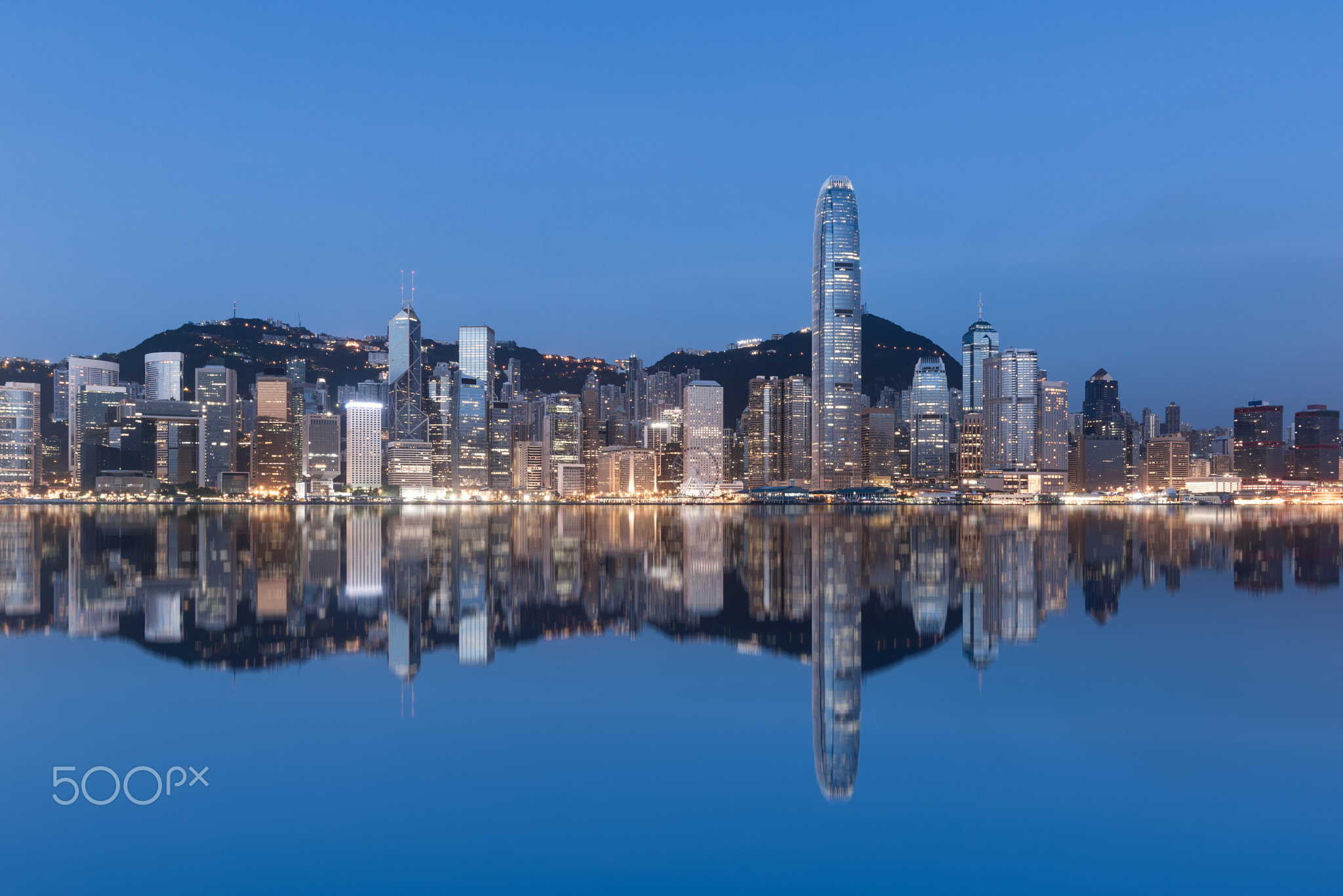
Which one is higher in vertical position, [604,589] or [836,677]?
[836,677]

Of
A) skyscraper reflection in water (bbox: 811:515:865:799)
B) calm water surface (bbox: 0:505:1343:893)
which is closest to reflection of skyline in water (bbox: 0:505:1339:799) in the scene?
skyscraper reflection in water (bbox: 811:515:865:799)

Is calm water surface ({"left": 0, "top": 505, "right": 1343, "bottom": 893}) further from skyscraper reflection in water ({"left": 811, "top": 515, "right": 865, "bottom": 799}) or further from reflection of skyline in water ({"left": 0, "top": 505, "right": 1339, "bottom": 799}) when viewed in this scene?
reflection of skyline in water ({"left": 0, "top": 505, "right": 1339, "bottom": 799})

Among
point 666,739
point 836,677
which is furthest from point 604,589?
point 666,739

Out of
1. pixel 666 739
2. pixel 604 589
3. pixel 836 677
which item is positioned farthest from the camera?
pixel 604 589

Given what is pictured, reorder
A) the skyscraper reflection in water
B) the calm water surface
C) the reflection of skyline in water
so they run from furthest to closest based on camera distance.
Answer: the reflection of skyline in water → the skyscraper reflection in water → the calm water surface

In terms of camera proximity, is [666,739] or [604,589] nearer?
[666,739]

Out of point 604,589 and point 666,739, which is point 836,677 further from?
point 604,589

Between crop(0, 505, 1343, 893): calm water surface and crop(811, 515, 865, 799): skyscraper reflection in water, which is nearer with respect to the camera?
crop(0, 505, 1343, 893): calm water surface
